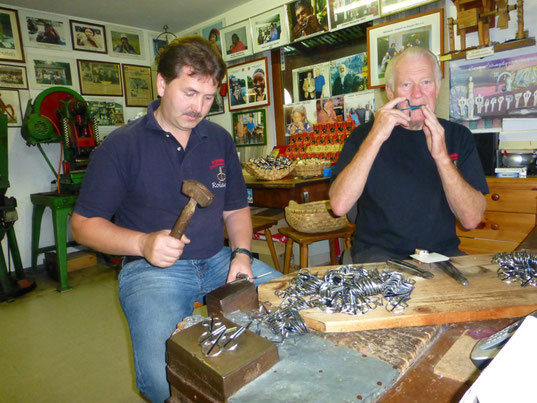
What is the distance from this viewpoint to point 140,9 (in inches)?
174

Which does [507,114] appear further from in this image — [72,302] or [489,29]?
[72,302]

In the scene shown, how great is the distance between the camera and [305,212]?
9.02 feet

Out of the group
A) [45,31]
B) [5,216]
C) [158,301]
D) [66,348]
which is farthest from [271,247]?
[45,31]

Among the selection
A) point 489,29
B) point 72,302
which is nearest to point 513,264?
point 489,29

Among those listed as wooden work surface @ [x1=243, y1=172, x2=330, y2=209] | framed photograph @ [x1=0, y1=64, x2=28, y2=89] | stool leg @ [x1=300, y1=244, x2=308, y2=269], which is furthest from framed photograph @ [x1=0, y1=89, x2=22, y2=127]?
stool leg @ [x1=300, y1=244, x2=308, y2=269]

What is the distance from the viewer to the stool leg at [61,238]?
3.71 m

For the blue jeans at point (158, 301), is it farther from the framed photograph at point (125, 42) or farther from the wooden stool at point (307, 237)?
the framed photograph at point (125, 42)

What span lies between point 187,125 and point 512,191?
7.00 ft

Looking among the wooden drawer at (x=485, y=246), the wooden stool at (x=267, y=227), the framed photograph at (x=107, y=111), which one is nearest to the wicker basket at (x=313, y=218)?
the wooden stool at (x=267, y=227)

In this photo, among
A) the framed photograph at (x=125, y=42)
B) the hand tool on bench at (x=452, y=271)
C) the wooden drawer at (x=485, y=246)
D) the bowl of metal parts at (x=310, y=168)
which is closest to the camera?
the hand tool on bench at (x=452, y=271)

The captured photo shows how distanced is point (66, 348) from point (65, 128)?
7.86 feet

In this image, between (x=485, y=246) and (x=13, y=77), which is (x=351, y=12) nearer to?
(x=485, y=246)

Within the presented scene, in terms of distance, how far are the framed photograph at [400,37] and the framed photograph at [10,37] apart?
398cm

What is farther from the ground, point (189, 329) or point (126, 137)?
point (126, 137)
